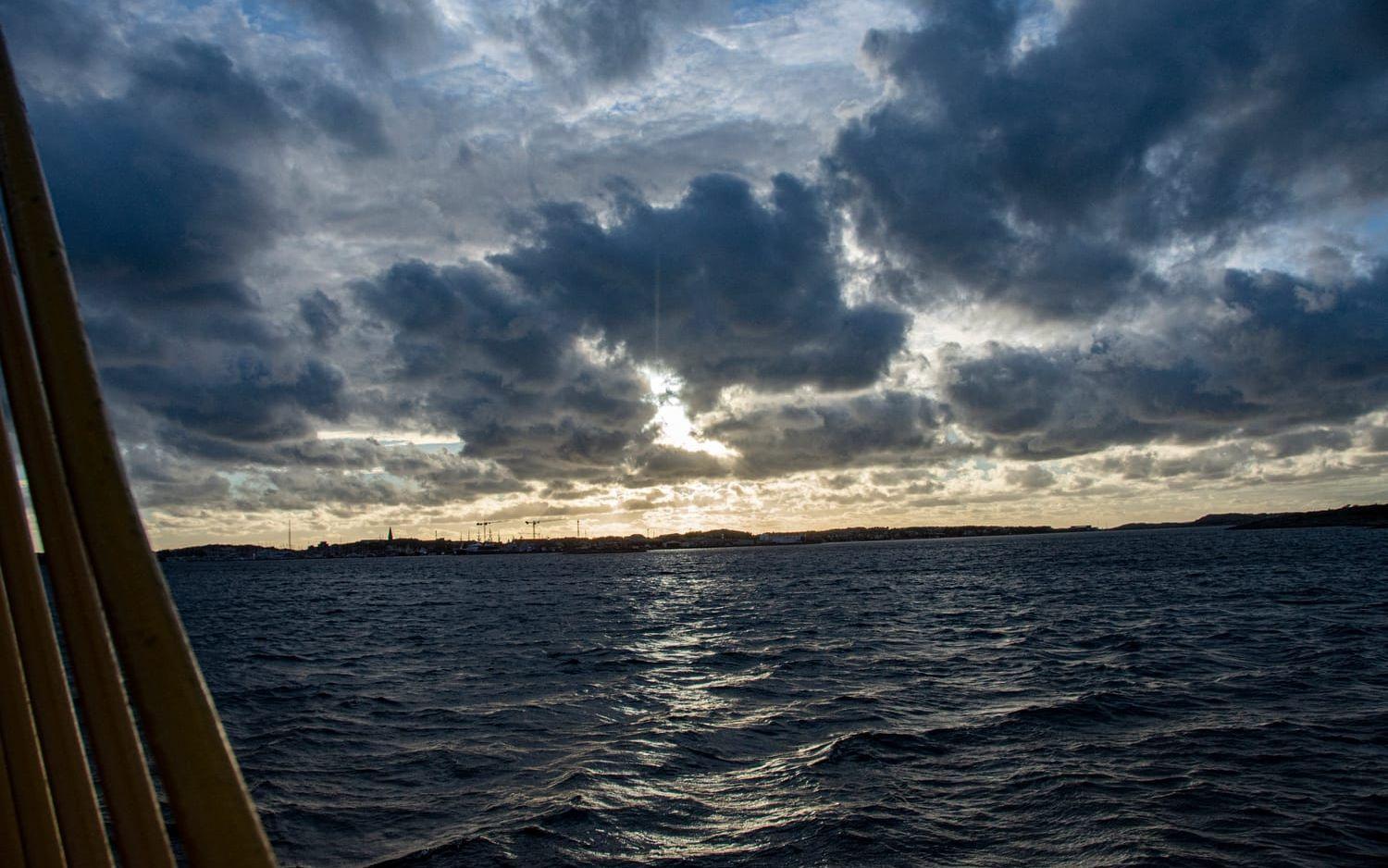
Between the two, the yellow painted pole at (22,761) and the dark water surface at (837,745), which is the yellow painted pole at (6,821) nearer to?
the yellow painted pole at (22,761)

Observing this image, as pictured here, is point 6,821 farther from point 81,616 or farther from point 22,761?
point 81,616

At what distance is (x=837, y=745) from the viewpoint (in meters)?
15.6

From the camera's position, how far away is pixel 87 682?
1538 millimetres

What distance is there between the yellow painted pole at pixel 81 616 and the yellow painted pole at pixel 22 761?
7.9 inches

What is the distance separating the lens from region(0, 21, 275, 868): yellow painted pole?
147 centimetres

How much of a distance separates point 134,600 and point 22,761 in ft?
1.73

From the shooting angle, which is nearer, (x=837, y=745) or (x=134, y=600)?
(x=134, y=600)

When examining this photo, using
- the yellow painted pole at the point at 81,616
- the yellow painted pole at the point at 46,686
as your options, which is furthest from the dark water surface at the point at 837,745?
the yellow painted pole at the point at 81,616

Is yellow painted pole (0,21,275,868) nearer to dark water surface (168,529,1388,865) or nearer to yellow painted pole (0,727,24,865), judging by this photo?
yellow painted pole (0,727,24,865)

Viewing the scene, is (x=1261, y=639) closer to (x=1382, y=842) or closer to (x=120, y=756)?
(x=1382, y=842)

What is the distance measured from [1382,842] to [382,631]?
42597 millimetres

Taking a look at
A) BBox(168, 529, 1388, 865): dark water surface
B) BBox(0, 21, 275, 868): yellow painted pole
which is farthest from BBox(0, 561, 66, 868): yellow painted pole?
BBox(168, 529, 1388, 865): dark water surface

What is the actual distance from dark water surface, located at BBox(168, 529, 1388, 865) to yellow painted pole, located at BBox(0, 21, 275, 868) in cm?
1031

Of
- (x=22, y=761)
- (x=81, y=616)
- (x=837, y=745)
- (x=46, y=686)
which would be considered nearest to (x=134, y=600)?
(x=81, y=616)
